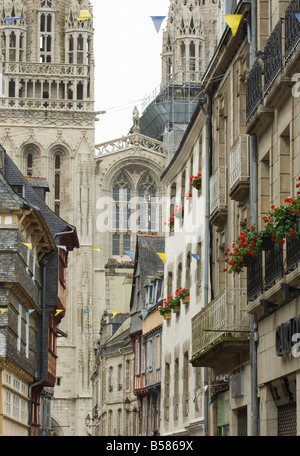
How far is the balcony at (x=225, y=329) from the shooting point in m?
23.2

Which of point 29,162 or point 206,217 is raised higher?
point 29,162

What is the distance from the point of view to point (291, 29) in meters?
18.8

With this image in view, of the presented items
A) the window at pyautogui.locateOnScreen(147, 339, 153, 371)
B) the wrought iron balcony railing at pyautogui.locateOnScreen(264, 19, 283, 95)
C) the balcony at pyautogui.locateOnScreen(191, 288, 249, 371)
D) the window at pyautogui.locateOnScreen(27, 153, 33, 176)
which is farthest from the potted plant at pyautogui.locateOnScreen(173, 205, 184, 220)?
the window at pyautogui.locateOnScreen(27, 153, 33, 176)

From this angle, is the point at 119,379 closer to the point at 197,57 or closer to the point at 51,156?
the point at 51,156

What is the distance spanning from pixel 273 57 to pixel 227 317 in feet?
18.2

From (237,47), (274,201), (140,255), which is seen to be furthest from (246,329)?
(140,255)

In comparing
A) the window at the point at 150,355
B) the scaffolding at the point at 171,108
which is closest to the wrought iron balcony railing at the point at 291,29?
the window at the point at 150,355

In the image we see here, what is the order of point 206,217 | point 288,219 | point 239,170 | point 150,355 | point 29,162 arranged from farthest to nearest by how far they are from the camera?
1. point 29,162
2. point 150,355
3. point 206,217
4. point 239,170
5. point 288,219

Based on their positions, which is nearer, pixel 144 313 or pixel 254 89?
pixel 254 89

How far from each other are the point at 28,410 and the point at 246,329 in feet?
60.8

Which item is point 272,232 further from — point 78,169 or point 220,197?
point 78,169

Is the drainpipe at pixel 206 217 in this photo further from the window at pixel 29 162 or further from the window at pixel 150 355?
the window at pixel 29 162

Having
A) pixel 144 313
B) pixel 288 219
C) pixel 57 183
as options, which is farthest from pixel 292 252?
pixel 57 183

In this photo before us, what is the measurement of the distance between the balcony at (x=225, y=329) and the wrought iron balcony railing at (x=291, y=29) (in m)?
6.07
